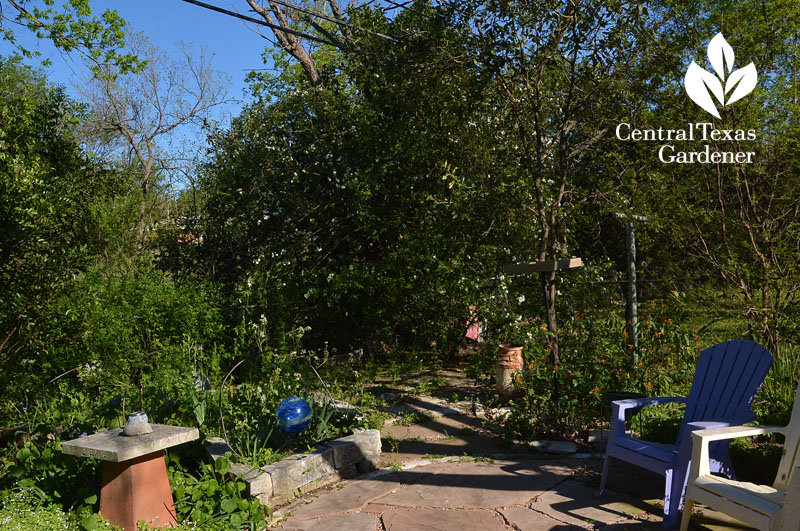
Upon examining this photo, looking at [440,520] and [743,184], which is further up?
[743,184]

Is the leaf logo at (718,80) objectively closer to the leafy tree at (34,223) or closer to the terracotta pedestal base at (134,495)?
the terracotta pedestal base at (134,495)

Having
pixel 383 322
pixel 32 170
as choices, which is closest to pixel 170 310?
pixel 32 170

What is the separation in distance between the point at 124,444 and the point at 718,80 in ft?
18.5

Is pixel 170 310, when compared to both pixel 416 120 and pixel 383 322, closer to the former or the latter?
pixel 383 322

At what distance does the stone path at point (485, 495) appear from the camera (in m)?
3.43

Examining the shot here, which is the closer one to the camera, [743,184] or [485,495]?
[485,495]

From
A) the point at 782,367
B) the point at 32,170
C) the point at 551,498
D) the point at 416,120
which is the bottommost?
the point at 551,498

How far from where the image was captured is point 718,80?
5723mm

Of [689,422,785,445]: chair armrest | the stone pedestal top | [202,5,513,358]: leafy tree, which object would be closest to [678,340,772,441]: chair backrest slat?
[689,422,785,445]: chair armrest

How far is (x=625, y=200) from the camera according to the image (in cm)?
699

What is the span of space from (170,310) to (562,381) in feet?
12.6

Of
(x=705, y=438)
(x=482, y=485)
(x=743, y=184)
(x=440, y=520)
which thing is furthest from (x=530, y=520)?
(x=743, y=184)

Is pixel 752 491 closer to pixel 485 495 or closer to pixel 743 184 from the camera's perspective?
pixel 485 495

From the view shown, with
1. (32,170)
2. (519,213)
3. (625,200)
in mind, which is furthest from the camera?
(519,213)
